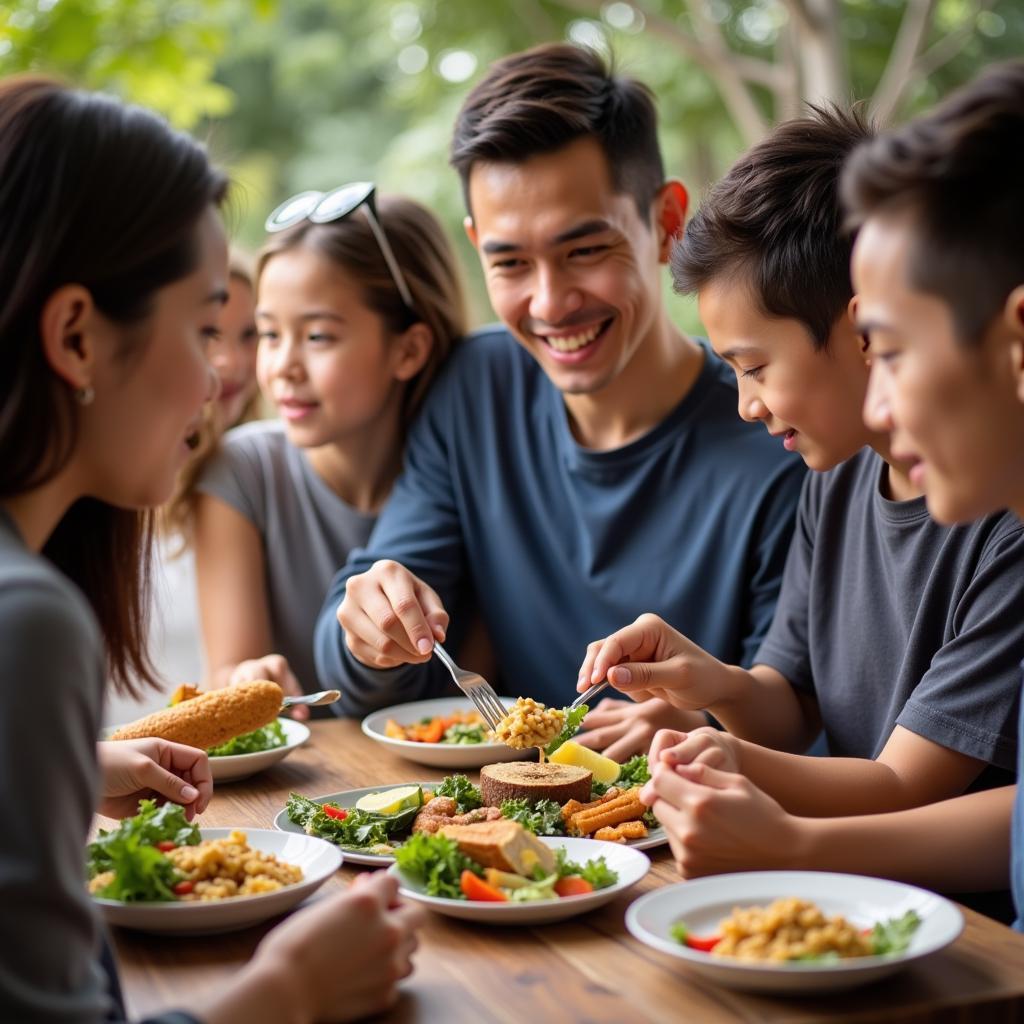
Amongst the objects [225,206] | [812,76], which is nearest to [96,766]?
[225,206]

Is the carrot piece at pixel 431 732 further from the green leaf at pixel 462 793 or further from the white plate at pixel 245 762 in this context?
the green leaf at pixel 462 793

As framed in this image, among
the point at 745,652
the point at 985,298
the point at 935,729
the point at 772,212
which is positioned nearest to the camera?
the point at 985,298

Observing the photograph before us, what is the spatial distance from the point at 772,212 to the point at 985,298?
830 millimetres

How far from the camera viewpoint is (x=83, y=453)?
4.94 feet

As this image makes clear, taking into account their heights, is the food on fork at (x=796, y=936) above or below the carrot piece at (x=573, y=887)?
above

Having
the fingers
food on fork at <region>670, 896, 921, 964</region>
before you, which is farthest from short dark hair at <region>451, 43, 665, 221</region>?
food on fork at <region>670, 896, 921, 964</region>

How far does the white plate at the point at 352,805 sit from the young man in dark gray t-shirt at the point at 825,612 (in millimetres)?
405

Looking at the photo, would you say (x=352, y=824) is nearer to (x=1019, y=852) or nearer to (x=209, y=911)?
(x=209, y=911)

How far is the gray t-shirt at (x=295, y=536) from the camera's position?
3.47 meters

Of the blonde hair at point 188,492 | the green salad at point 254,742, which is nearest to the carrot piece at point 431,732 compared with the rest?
the green salad at point 254,742

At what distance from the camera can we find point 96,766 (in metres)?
1.30

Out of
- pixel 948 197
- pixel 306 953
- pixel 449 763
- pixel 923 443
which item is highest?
pixel 948 197

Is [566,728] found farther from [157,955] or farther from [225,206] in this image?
[225,206]

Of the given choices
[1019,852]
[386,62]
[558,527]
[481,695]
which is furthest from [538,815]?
[386,62]
